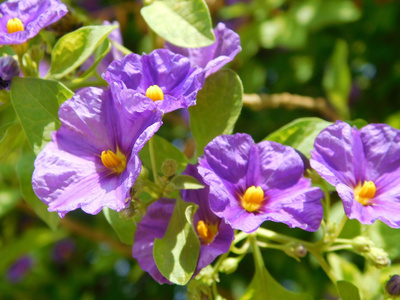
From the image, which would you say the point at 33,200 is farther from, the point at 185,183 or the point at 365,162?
the point at 365,162

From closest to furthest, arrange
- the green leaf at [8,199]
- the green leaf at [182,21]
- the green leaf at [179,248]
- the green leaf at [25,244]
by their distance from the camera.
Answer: the green leaf at [179,248], the green leaf at [182,21], the green leaf at [8,199], the green leaf at [25,244]

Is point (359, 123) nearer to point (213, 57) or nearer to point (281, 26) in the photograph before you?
point (213, 57)

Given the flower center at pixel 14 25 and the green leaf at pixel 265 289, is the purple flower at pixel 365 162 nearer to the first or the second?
the green leaf at pixel 265 289

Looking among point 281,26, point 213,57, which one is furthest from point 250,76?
point 213,57

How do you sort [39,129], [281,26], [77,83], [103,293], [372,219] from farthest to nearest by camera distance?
[103,293] → [281,26] → [77,83] → [39,129] → [372,219]

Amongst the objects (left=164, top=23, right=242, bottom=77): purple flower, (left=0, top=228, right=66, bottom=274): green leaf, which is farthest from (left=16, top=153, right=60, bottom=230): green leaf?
(left=0, top=228, right=66, bottom=274): green leaf

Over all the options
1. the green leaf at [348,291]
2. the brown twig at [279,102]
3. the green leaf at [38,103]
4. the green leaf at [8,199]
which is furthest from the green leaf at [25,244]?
the green leaf at [348,291]

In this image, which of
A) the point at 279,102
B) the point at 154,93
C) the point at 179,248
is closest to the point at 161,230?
the point at 179,248

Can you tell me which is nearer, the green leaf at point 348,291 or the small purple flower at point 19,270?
the green leaf at point 348,291
